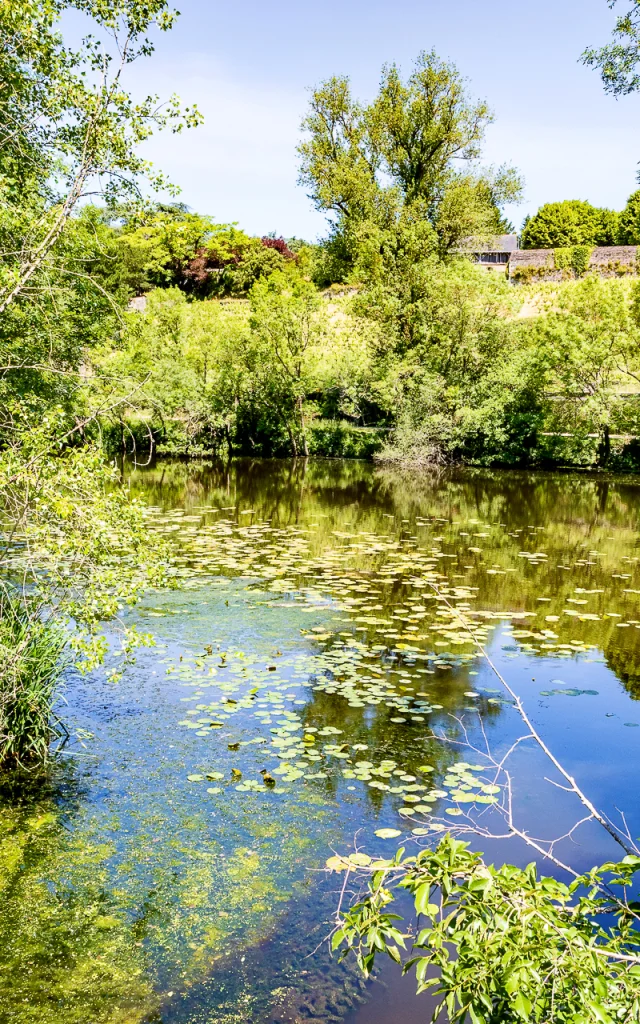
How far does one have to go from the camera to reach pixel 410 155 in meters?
32.4

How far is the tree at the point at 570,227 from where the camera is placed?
6494 cm

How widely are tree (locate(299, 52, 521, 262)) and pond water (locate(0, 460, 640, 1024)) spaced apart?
22.1 meters

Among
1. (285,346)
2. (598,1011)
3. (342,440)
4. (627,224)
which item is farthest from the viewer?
(627,224)

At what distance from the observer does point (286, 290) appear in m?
31.8

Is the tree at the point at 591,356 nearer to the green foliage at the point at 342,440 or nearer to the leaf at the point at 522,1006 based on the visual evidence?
the green foliage at the point at 342,440

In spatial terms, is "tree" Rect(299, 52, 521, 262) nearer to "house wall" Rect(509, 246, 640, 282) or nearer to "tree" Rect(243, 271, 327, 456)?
"tree" Rect(243, 271, 327, 456)

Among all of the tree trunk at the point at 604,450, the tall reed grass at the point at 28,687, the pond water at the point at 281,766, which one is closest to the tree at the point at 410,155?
the tree trunk at the point at 604,450

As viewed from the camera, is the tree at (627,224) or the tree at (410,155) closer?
the tree at (410,155)

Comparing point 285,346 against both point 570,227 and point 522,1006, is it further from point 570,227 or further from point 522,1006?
point 570,227

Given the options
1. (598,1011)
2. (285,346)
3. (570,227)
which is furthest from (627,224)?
(598,1011)

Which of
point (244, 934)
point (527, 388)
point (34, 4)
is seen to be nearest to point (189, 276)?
point (527, 388)

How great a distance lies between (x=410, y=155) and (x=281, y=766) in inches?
1242

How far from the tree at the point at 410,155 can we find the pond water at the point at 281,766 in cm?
2215

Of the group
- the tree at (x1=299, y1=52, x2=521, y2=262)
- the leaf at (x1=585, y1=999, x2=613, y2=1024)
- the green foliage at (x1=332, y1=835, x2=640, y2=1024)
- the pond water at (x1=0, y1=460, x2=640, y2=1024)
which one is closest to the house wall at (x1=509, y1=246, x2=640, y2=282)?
the tree at (x1=299, y1=52, x2=521, y2=262)
